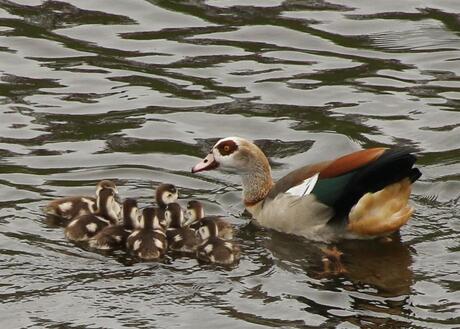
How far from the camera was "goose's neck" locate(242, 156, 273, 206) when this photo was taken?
13.4 metres

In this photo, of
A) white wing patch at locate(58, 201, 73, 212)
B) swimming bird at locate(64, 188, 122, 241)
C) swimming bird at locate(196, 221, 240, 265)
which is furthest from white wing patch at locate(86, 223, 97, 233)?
swimming bird at locate(196, 221, 240, 265)

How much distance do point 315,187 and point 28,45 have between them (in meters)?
5.56

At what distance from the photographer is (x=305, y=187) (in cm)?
1266

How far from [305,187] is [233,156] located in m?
1.01

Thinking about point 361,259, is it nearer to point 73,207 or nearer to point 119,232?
point 119,232

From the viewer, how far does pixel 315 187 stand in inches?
494

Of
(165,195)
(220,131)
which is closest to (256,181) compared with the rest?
(165,195)

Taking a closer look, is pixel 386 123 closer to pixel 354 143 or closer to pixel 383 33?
pixel 354 143

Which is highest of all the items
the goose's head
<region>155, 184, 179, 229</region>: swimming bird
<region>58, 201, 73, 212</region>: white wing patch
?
the goose's head

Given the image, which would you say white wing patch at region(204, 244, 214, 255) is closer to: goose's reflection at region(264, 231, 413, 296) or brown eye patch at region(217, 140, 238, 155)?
goose's reflection at region(264, 231, 413, 296)

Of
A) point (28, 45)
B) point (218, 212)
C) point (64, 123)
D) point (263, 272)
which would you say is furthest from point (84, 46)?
point (263, 272)

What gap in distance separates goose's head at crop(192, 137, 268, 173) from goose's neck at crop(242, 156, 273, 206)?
2cm

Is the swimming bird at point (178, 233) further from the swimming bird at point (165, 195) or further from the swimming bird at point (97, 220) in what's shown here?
the swimming bird at point (97, 220)

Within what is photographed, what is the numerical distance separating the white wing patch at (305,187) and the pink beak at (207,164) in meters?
0.95
